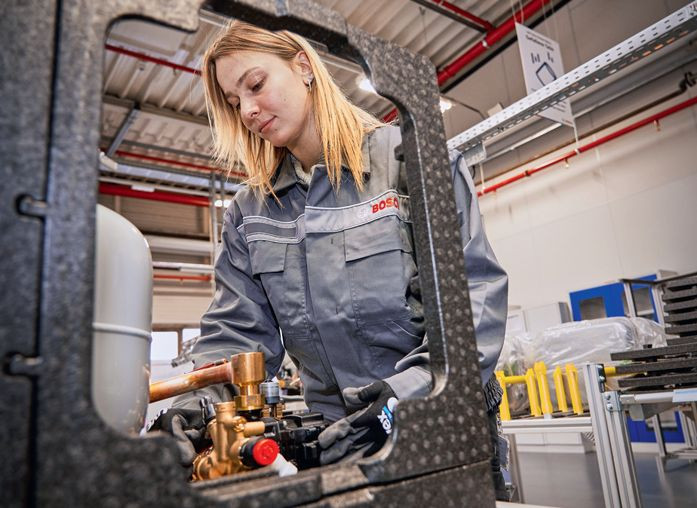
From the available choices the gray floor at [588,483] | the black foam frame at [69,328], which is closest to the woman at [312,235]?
the black foam frame at [69,328]

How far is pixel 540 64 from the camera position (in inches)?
134

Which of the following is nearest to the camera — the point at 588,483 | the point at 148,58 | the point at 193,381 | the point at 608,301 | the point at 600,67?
the point at 193,381

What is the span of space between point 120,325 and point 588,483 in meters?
4.05

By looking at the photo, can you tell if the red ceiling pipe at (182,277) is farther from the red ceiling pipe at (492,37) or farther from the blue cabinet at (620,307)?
the blue cabinet at (620,307)

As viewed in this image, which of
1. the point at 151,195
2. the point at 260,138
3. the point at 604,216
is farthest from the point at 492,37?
the point at 151,195

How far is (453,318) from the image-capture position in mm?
488

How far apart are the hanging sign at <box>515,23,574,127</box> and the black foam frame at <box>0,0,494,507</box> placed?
311 cm

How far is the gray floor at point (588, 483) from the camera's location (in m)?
3.07

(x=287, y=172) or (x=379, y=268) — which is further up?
(x=287, y=172)

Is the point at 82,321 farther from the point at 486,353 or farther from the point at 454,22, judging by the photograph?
the point at 454,22

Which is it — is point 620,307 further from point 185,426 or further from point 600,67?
point 185,426

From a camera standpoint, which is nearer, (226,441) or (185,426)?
Answer: (226,441)

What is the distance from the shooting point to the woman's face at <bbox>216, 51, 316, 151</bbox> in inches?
45.1

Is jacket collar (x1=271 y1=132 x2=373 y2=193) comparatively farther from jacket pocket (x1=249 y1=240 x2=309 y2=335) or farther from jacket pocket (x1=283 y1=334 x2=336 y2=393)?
jacket pocket (x1=283 y1=334 x2=336 y2=393)
